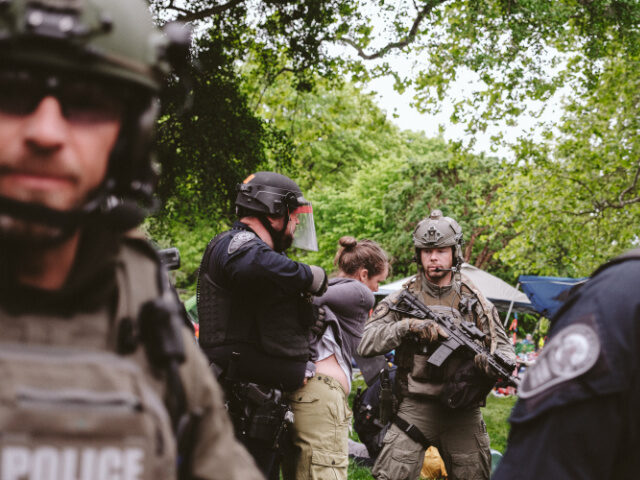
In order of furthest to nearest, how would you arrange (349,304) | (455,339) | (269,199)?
1. (349,304)
2. (455,339)
3. (269,199)

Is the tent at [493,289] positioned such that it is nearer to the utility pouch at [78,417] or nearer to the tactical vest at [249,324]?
the tactical vest at [249,324]

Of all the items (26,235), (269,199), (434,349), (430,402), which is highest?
(26,235)

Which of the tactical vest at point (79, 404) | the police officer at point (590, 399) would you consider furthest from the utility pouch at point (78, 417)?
the police officer at point (590, 399)

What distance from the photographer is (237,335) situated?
3.79 metres

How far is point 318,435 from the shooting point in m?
4.05

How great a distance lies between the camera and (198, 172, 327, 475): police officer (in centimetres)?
372

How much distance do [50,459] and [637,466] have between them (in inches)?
41.2

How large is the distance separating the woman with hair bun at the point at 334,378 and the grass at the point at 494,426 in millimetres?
1903

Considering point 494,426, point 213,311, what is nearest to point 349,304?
Answer: point 213,311

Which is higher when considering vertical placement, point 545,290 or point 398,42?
point 398,42

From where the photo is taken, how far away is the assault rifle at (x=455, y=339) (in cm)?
455

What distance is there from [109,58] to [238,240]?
9.17 feet

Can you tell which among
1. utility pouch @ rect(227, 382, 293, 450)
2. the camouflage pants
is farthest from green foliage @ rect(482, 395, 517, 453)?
utility pouch @ rect(227, 382, 293, 450)

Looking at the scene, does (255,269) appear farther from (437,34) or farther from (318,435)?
(437,34)
